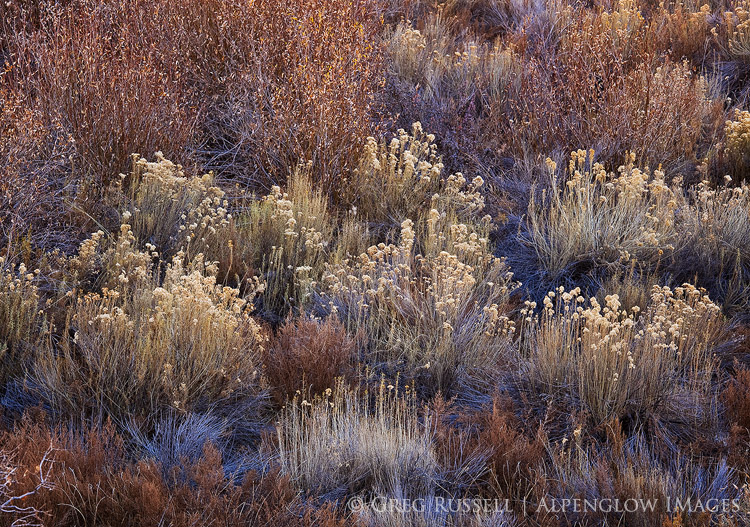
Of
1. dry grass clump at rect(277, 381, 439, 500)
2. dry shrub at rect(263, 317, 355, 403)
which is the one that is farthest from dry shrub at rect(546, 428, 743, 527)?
dry shrub at rect(263, 317, 355, 403)

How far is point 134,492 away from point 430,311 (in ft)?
6.40

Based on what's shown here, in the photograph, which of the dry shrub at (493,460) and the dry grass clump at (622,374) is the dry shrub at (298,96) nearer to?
the dry grass clump at (622,374)

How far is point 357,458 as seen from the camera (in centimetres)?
304

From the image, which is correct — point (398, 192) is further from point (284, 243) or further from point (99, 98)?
point (99, 98)

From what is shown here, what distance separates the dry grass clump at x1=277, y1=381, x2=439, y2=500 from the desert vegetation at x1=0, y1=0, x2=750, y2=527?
0.5 inches

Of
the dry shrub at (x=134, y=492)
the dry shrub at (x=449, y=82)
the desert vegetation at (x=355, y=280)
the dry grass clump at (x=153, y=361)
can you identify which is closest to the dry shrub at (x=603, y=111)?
the desert vegetation at (x=355, y=280)

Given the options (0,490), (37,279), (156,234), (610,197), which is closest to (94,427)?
(0,490)

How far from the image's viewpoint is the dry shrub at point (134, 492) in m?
2.56

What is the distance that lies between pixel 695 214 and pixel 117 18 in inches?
186

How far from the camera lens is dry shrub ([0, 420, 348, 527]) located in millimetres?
2564

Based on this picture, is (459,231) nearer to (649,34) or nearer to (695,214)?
(695,214)

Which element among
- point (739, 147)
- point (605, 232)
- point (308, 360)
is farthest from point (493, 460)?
point (739, 147)

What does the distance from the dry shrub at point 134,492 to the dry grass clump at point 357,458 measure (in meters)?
0.15

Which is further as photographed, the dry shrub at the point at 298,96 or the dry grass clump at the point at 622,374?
the dry shrub at the point at 298,96
